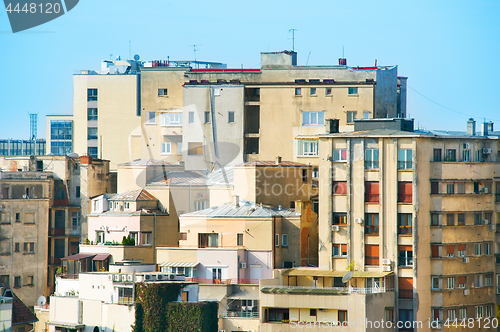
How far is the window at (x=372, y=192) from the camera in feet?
202

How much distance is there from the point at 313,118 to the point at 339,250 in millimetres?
21199

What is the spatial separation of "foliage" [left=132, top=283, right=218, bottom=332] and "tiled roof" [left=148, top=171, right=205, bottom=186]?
16304 mm

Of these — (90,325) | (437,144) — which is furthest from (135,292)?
(437,144)

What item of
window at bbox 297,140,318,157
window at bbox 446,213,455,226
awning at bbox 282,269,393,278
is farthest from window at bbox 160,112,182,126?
window at bbox 446,213,455,226

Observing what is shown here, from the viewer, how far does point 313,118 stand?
3194 inches

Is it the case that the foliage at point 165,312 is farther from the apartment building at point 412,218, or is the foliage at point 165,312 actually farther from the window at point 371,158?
the window at point 371,158

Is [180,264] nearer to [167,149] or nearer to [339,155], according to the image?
[339,155]

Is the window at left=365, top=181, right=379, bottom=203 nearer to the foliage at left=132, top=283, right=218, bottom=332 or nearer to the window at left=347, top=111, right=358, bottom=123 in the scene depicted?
the foliage at left=132, top=283, right=218, bottom=332

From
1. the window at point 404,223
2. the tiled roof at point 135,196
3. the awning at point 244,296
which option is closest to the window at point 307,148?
the tiled roof at point 135,196

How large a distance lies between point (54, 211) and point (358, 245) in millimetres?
34279

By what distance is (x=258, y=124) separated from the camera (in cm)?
8544

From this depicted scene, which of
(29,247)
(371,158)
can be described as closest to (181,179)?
(29,247)

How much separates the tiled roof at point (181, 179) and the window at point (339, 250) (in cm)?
1698

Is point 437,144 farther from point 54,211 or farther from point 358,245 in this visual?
point 54,211
